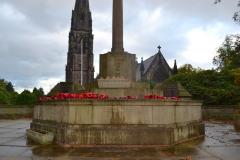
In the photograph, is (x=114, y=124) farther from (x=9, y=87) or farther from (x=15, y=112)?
(x=9, y=87)

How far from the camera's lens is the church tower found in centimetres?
11400

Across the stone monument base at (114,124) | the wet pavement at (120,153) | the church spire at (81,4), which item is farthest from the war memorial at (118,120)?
the church spire at (81,4)

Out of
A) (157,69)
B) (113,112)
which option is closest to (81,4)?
(157,69)

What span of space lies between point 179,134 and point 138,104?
2004 mm

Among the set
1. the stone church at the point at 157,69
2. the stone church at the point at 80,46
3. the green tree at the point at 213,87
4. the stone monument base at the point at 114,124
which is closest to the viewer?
the stone monument base at the point at 114,124

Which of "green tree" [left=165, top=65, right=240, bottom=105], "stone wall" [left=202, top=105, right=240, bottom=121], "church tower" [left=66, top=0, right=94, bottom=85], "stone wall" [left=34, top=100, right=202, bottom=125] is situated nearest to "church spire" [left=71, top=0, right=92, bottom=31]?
"church tower" [left=66, top=0, right=94, bottom=85]

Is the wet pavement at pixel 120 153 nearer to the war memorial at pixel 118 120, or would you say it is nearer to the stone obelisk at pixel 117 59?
the war memorial at pixel 118 120

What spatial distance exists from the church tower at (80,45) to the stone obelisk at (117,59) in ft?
307

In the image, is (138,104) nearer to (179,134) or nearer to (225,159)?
(179,134)

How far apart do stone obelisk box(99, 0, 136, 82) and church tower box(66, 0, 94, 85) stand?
93662 millimetres

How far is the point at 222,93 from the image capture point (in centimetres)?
3962

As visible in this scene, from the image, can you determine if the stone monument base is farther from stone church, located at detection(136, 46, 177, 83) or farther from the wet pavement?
A: stone church, located at detection(136, 46, 177, 83)

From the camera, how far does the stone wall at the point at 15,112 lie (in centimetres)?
3712

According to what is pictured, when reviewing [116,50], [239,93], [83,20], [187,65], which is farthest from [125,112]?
[83,20]
